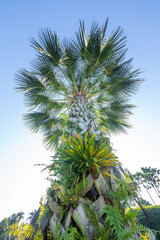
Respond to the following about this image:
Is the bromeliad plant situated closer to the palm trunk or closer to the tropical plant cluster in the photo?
the tropical plant cluster

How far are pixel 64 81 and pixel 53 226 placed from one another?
388 cm

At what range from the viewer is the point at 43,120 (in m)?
4.38

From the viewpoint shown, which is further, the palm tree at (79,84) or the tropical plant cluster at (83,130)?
the palm tree at (79,84)

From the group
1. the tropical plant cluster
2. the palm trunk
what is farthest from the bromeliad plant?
the palm trunk

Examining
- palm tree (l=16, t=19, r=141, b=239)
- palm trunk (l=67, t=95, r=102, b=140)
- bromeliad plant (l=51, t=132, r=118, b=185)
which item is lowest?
bromeliad plant (l=51, t=132, r=118, b=185)

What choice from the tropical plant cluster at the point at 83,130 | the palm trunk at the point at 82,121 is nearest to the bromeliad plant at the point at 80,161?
the tropical plant cluster at the point at 83,130

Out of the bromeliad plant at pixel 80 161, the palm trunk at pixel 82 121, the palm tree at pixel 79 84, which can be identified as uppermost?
the palm tree at pixel 79 84

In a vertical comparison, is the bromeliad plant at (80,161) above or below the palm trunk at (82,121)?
below

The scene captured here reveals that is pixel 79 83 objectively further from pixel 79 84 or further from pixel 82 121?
pixel 82 121

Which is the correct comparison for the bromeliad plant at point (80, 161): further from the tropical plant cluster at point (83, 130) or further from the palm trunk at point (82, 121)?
the palm trunk at point (82, 121)

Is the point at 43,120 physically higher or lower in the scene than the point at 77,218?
higher

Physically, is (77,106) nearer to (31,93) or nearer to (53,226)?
(31,93)

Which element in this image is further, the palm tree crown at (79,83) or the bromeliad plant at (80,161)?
the palm tree crown at (79,83)

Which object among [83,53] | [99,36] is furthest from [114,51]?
[83,53]
